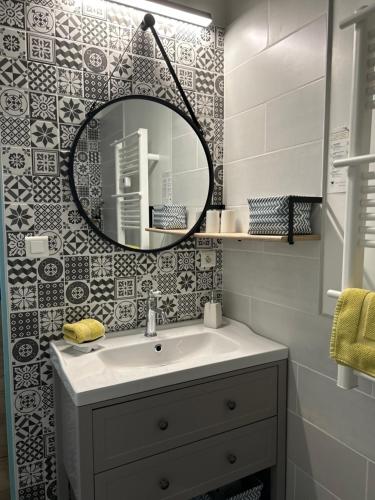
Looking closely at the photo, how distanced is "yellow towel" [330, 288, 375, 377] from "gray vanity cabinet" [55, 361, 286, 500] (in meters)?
0.43

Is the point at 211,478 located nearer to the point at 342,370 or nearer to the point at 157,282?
the point at 342,370

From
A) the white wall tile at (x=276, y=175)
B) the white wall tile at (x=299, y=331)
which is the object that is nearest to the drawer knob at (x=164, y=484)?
the white wall tile at (x=299, y=331)

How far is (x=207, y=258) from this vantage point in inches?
71.2

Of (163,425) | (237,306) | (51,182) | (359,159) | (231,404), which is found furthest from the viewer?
(237,306)

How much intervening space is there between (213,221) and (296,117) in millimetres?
567

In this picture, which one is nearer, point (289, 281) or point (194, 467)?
point (194, 467)

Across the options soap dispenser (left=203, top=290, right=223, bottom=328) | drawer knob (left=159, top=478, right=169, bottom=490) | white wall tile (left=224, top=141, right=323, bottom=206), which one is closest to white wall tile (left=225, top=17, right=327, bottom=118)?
white wall tile (left=224, top=141, right=323, bottom=206)

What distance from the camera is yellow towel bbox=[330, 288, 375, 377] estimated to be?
38.4 inches

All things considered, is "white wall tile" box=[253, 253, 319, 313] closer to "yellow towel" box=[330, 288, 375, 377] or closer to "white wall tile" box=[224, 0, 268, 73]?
"yellow towel" box=[330, 288, 375, 377]

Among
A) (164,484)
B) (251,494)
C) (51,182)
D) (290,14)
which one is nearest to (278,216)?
(290,14)

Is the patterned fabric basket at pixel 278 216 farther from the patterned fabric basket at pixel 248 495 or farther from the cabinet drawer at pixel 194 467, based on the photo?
the patterned fabric basket at pixel 248 495

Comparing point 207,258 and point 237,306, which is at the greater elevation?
point 207,258

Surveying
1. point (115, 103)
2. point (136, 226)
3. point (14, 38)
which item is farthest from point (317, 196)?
point (14, 38)

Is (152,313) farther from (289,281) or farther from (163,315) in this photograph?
(289,281)
